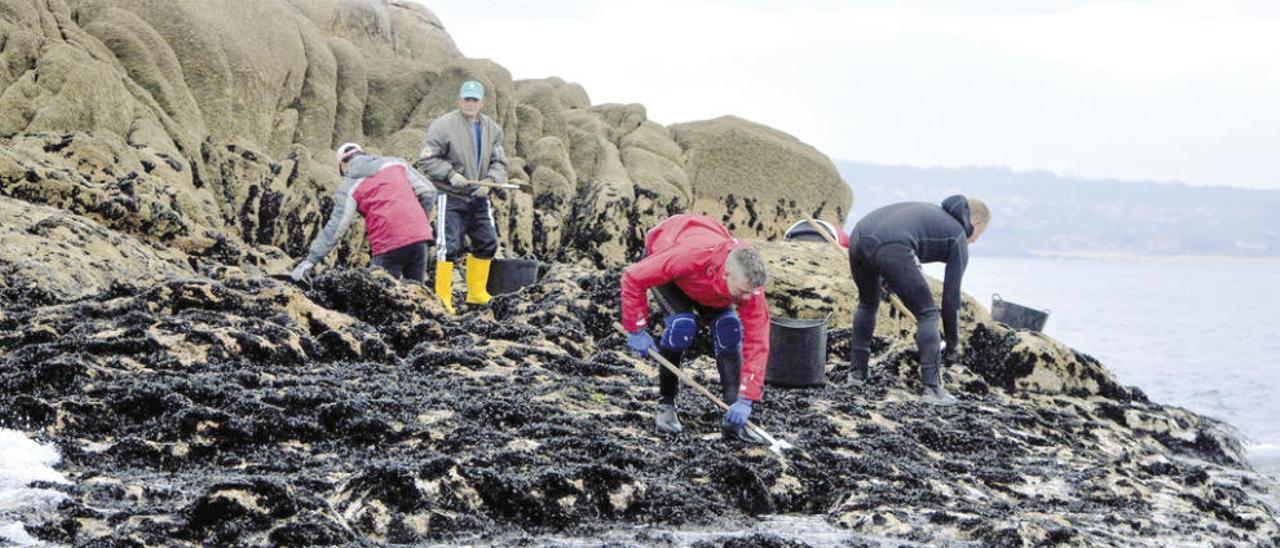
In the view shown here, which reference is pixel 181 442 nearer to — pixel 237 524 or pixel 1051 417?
pixel 237 524

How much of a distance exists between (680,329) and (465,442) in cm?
132

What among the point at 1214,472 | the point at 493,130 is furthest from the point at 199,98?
the point at 1214,472

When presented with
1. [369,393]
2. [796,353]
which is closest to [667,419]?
[369,393]

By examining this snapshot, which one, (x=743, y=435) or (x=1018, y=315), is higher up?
(x=743, y=435)

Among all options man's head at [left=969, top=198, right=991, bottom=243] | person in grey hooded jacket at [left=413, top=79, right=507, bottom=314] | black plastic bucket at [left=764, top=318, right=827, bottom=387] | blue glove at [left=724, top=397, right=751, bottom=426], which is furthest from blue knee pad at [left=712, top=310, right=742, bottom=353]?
person in grey hooded jacket at [left=413, top=79, right=507, bottom=314]

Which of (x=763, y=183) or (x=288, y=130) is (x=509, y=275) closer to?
(x=288, y=130)

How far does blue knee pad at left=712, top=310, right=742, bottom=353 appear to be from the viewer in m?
6.91

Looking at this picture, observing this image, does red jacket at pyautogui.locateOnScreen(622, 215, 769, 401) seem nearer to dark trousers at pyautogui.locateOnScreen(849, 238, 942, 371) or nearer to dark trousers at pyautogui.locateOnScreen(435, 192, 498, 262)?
dark trousers at pyautogui.locateOnScreen(849, 238, 942, 371)

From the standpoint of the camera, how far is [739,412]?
6.67 metres

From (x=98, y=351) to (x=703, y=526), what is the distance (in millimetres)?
3842

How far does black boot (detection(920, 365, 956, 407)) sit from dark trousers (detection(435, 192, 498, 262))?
4.47 meters

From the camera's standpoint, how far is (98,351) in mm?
7250

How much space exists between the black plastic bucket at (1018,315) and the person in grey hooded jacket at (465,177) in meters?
5.69

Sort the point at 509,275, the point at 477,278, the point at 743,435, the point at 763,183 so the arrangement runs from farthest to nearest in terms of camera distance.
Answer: the point at 763,183 < the point at 509,275 < the point at 477,278 < the point at 743,435
